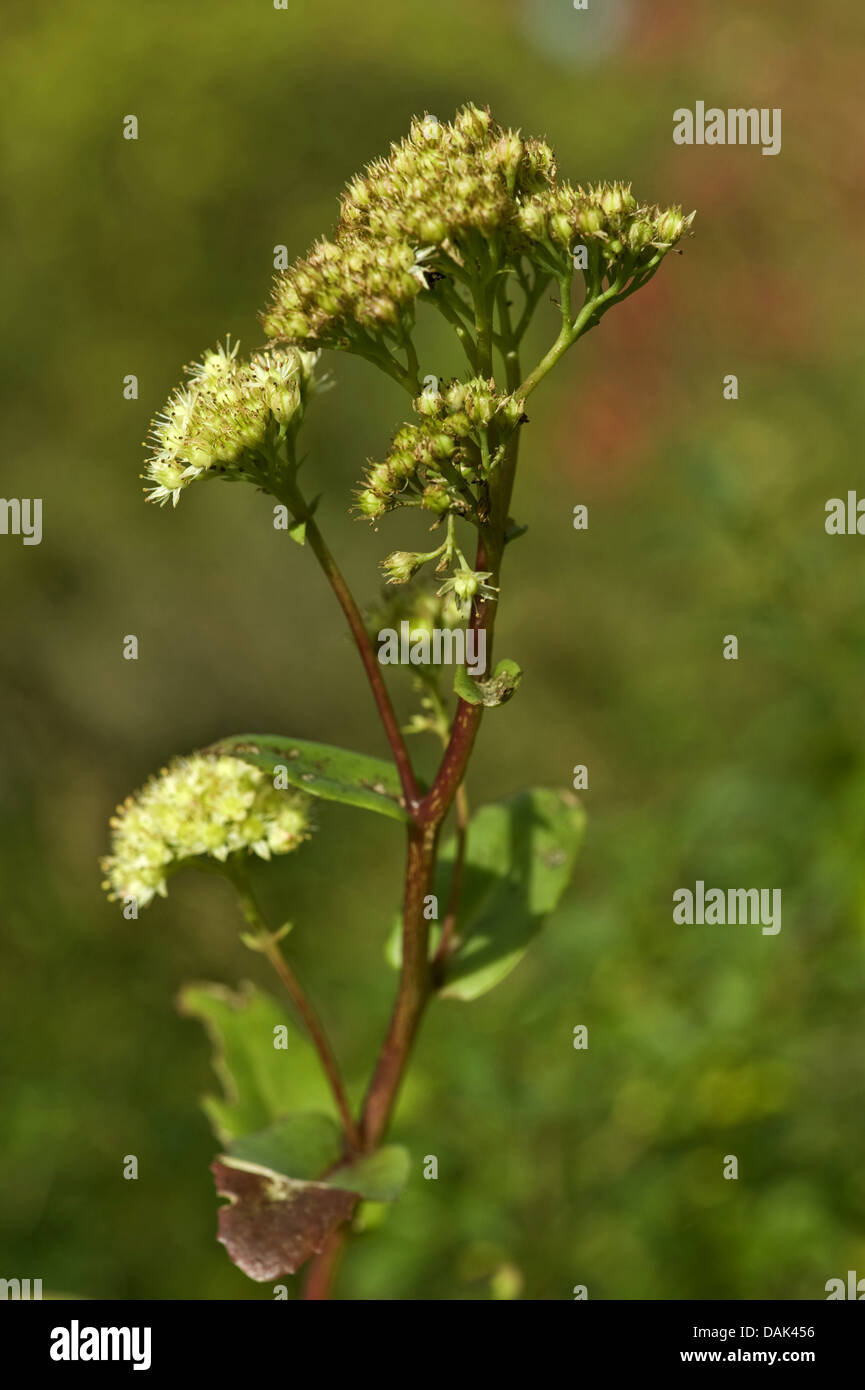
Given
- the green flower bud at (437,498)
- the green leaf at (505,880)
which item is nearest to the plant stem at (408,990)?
the green leaf at (505,880)

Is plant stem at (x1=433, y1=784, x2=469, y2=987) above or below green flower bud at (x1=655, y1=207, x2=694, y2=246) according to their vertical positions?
below

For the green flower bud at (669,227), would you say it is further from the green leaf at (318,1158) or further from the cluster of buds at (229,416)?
the green leaf at (318,1158)

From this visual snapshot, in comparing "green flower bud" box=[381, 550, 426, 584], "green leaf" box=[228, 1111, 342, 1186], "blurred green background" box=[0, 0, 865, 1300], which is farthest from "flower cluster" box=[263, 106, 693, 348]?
"blurred green background" box=[0, 0, 865, 1300]

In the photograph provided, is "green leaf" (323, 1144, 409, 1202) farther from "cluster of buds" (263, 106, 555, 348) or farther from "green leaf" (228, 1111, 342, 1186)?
"cluster of buds" (263, 106, 555, 348)

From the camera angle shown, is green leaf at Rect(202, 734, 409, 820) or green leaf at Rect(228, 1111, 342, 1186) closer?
green leaf at Rect(202, 734, 409, 820)

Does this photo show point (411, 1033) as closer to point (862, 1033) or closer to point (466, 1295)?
point (466, 1295)

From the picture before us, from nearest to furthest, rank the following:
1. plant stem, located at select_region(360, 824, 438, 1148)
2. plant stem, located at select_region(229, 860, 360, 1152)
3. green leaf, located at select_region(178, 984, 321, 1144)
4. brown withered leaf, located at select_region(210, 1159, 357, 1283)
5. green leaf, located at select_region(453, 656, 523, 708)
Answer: green leaf, located at select_region(453, 656, 523, 708) < brown withered leaf, located at select_region(210, 1159, 357, 1283) < plant stem, located at select_region(360, 824, 438, 1148) < plant stem, located at select_region(229, 860, 360, 1152) < green leaf, located at select_region(178, 984, 321, 1144)

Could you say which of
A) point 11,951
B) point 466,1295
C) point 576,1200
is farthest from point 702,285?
point 466,1295

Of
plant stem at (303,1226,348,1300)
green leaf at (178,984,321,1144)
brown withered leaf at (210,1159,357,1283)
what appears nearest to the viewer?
brown withered leaf at (210,1159,357,1283)
